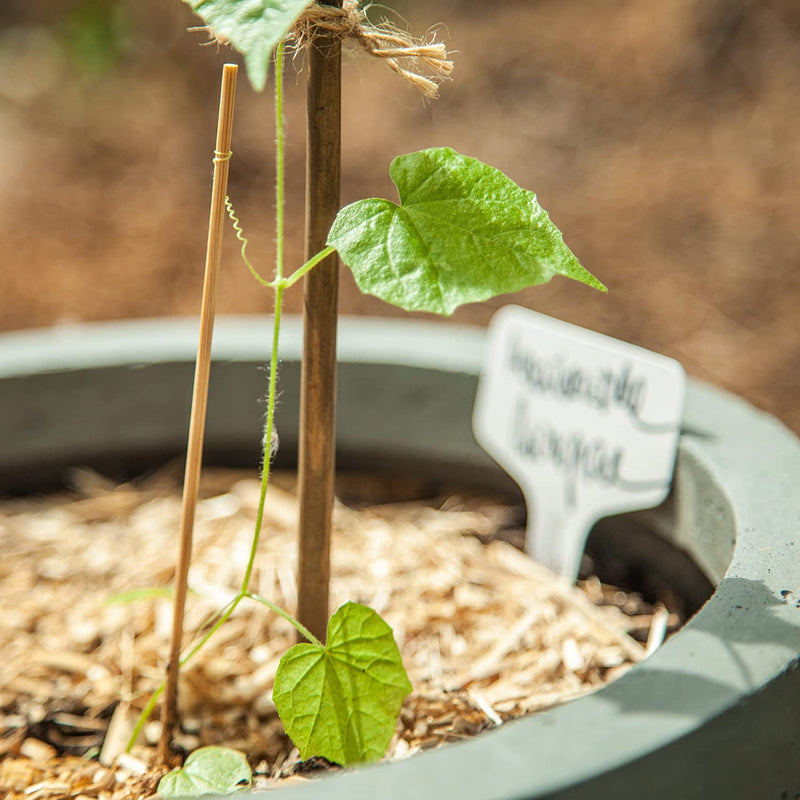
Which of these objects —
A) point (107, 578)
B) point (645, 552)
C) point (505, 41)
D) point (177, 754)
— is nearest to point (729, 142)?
point (505, 41)

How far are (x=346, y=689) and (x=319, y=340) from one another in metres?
0.20

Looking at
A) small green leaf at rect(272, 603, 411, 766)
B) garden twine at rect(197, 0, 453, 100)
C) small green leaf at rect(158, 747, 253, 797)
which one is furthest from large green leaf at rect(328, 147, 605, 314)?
small green leaf at rect(158, 747, 253, 797)

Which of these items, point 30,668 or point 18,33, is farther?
point 18,33

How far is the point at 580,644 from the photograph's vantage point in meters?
0.73

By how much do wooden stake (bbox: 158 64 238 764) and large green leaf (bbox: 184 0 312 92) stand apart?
85 millimetres

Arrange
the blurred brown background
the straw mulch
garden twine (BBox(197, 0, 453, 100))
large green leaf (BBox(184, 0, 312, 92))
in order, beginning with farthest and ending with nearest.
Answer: the blurred brown background → the straw mulch → garden twine (BBox(197, 0, 453, 100)) → large green leaf (BBox(184, 0, 312, 92))

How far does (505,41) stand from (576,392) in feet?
7.34

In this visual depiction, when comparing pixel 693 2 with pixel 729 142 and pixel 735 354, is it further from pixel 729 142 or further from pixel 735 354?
pixel 735 354

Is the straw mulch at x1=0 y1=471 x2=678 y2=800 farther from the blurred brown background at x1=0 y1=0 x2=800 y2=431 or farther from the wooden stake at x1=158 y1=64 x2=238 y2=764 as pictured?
the blurred brown background at x1=0 y1=0 x2=800 y2=431

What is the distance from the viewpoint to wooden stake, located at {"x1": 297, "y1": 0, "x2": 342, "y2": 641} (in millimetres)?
506

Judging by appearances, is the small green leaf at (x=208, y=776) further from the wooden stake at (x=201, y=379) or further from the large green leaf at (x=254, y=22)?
the large green leaf at (x=254, y=22)

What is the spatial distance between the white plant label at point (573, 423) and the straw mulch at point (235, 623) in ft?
0.25

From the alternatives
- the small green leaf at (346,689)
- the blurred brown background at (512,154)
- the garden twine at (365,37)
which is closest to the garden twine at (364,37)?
the garden twine at (365,37)

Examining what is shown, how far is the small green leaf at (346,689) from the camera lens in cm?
51
